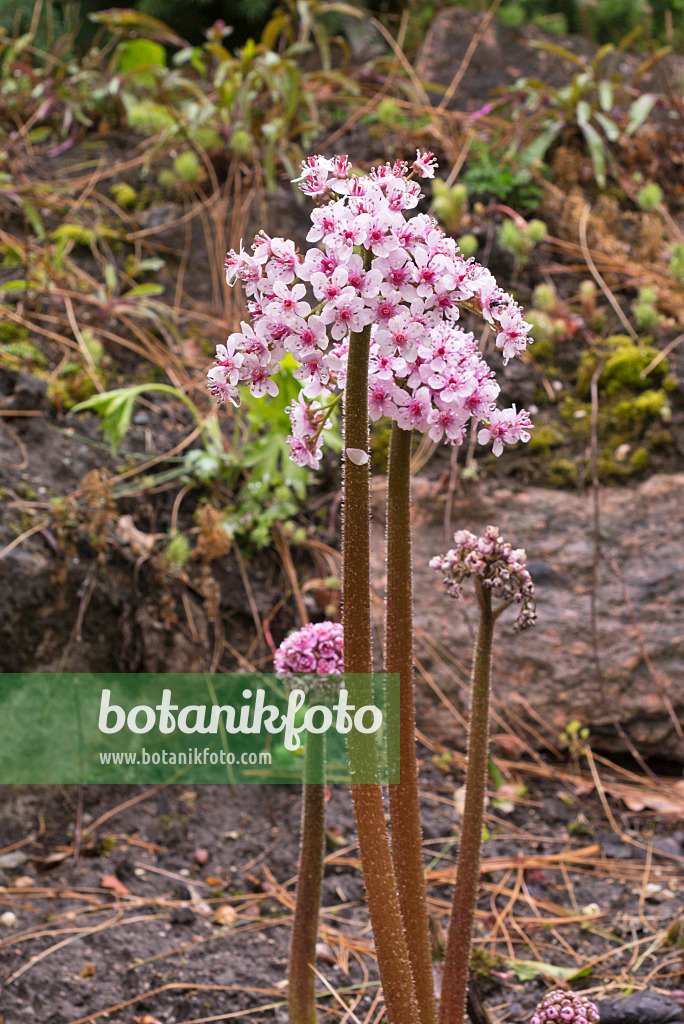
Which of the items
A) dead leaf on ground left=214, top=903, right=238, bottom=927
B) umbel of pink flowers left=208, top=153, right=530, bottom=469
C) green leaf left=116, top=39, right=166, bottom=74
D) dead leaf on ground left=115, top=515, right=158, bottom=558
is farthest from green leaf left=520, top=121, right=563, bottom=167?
dead leaf on ground left=214, top=903, right=238, bottom=927

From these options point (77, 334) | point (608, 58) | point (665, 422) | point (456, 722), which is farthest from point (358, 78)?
point (456, 722)

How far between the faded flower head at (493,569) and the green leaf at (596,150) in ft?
10.9

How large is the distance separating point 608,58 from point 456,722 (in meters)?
4.75

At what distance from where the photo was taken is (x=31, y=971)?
2053 millimetres

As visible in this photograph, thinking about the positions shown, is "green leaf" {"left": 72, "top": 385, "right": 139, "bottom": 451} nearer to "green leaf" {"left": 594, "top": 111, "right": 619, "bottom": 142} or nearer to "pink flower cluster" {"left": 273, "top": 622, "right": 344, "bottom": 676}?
"pink flower cluster" {"left": 273, "top": 622, "right": 344, "bottom": 676}

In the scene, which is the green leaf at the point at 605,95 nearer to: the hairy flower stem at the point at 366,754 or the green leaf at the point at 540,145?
the green leaf at the point at 540,145

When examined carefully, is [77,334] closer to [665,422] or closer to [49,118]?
[49,118]


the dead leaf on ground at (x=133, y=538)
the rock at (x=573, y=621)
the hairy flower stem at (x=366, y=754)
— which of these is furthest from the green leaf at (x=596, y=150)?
the hairy flower stem at (x=366, y=754)

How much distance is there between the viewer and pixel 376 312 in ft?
4.07

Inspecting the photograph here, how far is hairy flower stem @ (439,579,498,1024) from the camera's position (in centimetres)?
161

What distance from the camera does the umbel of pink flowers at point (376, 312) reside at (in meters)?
1.22

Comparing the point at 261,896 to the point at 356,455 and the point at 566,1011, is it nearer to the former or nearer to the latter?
the point at 566,1011

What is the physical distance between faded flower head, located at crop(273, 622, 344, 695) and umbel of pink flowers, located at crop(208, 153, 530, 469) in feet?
1.69

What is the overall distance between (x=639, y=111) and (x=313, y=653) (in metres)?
4.13
